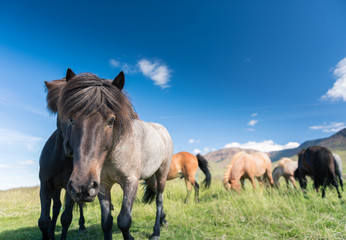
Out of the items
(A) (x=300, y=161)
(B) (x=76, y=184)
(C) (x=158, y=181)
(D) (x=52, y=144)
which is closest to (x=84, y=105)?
(B) (x=76, y=184)

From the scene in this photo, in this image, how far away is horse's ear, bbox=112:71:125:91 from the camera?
242 cm

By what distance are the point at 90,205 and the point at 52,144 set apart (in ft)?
16.6

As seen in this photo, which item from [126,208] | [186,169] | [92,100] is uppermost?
[92,100]

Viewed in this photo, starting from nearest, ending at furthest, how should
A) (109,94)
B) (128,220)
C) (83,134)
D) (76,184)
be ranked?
1. (76,184)
2. (83,134)
3. (109,94)
4. (128,220)

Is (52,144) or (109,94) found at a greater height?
(109,94)

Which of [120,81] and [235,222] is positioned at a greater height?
[120,81]

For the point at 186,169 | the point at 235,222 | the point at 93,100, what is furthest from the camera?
the point at 186,169

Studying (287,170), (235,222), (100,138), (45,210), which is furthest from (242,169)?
(100,138)

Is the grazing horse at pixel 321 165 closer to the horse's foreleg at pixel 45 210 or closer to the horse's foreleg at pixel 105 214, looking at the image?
the horse's foreleg at pixel 105 214

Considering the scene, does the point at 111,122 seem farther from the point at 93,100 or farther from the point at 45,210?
the point at 45,210

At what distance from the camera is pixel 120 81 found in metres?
2.46

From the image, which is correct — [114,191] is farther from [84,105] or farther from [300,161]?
[300,161]

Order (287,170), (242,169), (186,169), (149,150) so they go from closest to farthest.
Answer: (149,150)
(242,169)
(186,169)
(287,170)

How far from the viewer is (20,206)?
25.3 ft
